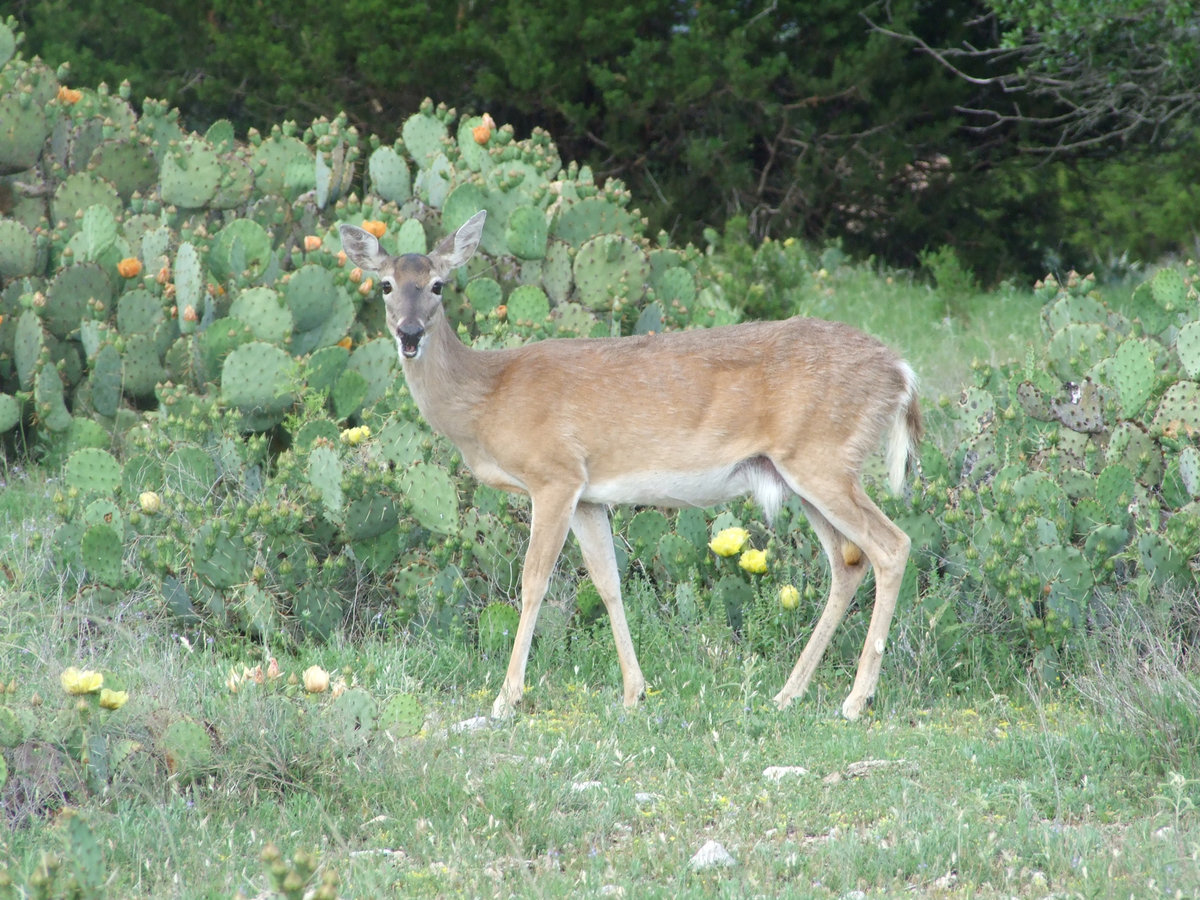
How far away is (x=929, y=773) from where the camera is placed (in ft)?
15.4

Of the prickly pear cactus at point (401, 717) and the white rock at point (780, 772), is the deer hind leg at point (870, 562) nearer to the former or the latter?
the white rock at point (780, 772)

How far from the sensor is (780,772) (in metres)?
4.72

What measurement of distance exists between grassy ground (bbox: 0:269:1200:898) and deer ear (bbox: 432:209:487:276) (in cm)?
152

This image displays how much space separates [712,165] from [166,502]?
30.2ft

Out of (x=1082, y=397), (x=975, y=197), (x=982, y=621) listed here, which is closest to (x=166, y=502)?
(x=982, y=621)

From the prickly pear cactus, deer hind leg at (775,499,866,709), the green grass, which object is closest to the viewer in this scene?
the green grass

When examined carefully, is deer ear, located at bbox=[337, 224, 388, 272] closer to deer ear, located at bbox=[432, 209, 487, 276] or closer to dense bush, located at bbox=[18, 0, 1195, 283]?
deer ear, located at bbox=[432, 209, 487, 276]

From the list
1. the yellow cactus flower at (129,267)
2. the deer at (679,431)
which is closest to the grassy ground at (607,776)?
the deer at (679,431)

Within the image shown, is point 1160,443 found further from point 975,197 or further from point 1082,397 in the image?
point 975,197

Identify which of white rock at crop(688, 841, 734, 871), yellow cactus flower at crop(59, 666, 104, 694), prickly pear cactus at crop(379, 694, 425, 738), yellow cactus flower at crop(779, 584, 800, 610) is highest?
yellow cactus flower at crop(59, 666, 104, 694)

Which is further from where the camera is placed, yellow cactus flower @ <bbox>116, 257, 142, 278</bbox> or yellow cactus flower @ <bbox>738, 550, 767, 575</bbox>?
yellow cactus flower @ <bbox>116, 257, 142, 278</bbox>

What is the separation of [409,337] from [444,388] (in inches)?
12.4

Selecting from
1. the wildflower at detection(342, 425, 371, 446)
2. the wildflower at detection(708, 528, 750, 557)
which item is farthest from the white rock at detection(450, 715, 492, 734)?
the wildflower at detection(342, 425, 371, 446)

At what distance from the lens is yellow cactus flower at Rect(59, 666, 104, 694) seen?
401cm
